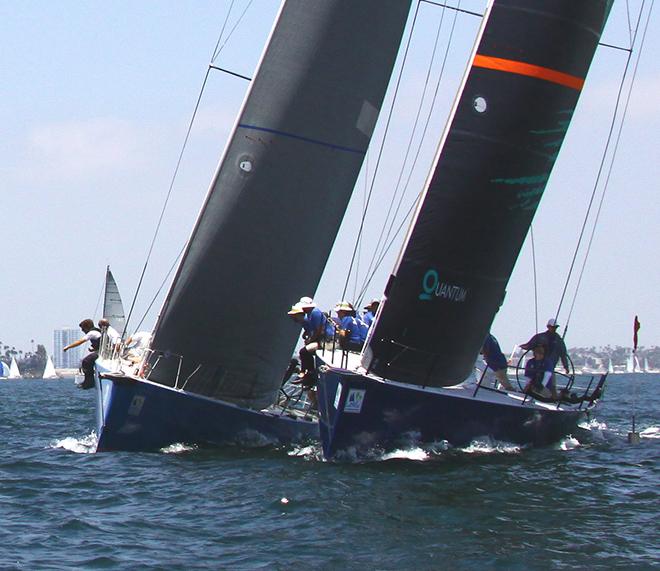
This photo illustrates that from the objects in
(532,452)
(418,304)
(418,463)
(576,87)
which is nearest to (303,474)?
(418,463)

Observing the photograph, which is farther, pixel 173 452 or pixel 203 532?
pixel 173 452

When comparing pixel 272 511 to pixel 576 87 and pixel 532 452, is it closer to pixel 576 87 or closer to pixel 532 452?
pixel 532 452

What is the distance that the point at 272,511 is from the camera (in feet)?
36.1

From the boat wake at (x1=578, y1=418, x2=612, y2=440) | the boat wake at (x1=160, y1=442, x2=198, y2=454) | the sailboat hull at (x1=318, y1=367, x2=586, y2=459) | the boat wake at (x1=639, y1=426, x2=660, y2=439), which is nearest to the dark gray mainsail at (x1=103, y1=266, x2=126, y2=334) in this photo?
the boat wake at (x1=578, y1=418, x2=612, y2=440)

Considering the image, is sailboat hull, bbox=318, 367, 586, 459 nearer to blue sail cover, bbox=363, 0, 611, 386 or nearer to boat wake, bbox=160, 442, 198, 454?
blue sail cover, bbox=363, 0, 611, 386

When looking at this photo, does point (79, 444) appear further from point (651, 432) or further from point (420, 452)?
point (651, 432)

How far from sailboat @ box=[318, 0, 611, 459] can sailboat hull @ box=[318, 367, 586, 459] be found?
0.01m

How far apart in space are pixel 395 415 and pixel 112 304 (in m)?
21.5

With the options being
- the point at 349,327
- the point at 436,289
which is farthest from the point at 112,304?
the point at 436,289

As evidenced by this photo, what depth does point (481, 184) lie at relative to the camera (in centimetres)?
1420

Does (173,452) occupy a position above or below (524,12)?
below

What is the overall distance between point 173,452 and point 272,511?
4233 millimetres

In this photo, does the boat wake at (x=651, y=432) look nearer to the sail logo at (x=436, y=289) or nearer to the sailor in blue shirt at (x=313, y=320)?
the sail logo at (x=436, y=289)

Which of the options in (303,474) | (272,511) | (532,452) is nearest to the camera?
(272,511)
